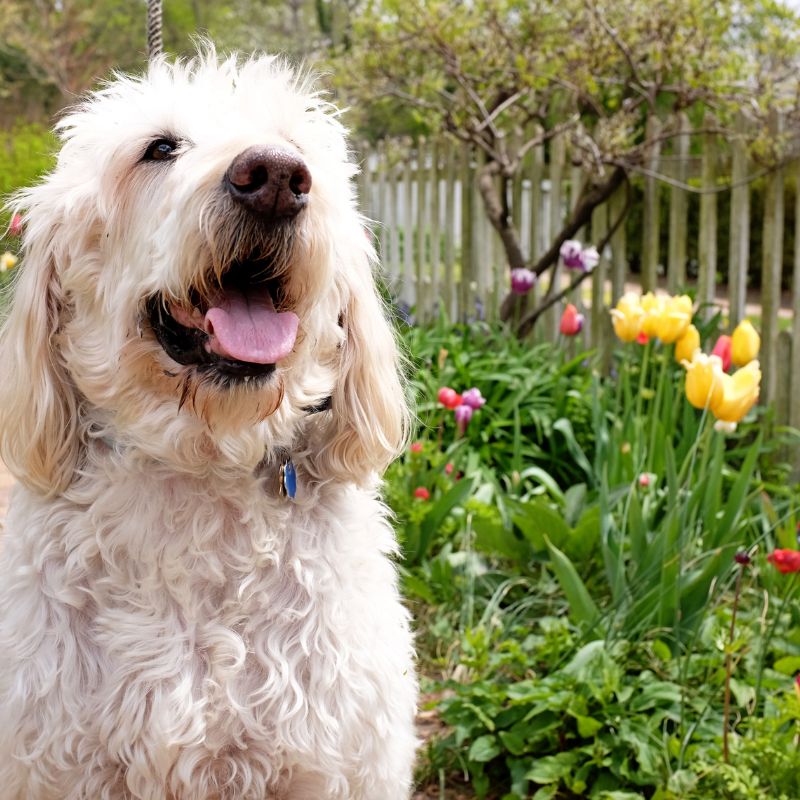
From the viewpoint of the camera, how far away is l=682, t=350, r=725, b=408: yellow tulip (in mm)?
2912

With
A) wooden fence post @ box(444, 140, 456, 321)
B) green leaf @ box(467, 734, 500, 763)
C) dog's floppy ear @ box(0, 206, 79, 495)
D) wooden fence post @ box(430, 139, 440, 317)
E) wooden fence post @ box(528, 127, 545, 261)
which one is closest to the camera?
dog's floppy ear @ box(0, 206, 79, 495)

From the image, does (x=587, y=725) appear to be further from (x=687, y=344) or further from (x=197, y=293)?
(x=197, y=293)

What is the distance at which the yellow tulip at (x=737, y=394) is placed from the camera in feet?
9.47

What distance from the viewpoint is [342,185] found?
2.04m

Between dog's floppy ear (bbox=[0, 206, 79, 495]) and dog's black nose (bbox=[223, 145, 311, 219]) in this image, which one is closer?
dog's black nose (bbox=[223, 145, 311, 219])

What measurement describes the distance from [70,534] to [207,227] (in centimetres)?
64

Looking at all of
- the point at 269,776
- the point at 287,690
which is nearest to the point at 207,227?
the point at 287,690

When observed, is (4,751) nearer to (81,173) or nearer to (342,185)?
(81,173)

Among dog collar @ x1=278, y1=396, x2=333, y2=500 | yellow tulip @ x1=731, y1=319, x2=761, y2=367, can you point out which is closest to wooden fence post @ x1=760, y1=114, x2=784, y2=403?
yellow tulip @ x1=731, y1=319, x2=761, y2=367

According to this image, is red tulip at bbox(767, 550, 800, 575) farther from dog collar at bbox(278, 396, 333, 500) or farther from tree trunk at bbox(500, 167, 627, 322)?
tree trunk at bbox(500, 167, 627, 322)

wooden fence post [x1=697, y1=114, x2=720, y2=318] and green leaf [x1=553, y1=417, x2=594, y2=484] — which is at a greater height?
wooden fence post [x1=697, y1=114, x2=720, y2=318]

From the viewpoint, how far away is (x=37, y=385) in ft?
6.43

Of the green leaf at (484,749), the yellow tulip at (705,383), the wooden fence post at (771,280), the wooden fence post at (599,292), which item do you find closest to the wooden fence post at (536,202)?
the wooden fence post at (599,292)

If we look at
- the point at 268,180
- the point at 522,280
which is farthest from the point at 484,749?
the point at 522,280
